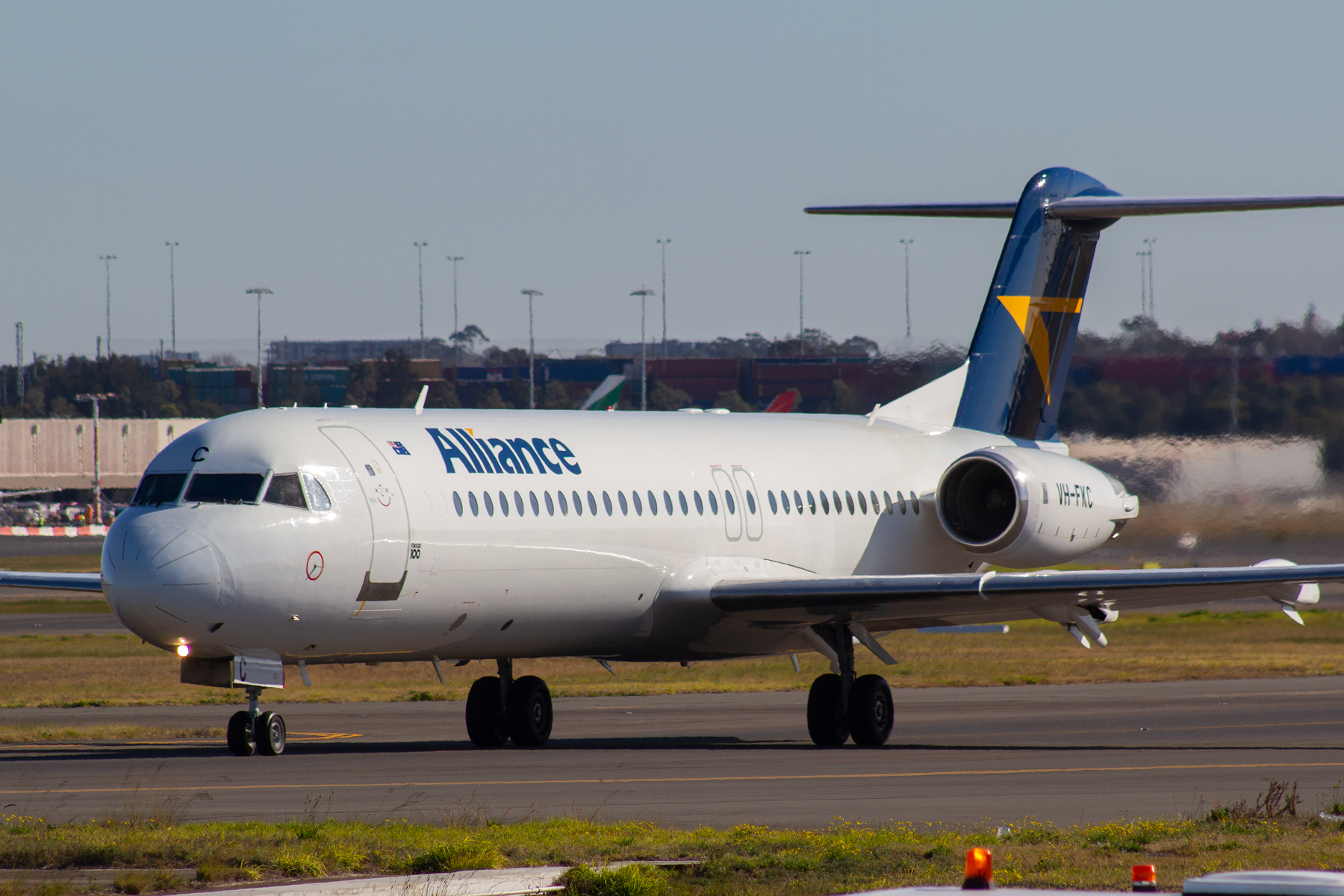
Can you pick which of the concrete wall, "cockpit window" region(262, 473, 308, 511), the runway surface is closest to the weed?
the runway surface

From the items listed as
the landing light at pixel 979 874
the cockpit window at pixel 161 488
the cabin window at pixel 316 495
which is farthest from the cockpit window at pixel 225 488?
the landing light at pixel 979 874

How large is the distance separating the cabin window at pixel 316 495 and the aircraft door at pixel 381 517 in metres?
0.47

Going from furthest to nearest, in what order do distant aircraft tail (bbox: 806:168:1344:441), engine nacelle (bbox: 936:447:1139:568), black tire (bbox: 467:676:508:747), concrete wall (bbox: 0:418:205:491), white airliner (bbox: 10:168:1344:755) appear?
concrete wall (bbox: 0:418:205:491) < distant aircraft tail (bbox: 806:168:1344:441) < engine nacelle (bbox: 936:447:1139:568) < black tire (bbox: 467:676:508:747) < white airliner (bbox: 10:168:1344:755)

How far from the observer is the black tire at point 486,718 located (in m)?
22.1

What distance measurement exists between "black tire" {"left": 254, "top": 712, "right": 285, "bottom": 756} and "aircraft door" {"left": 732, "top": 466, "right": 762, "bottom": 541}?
7.10 meters

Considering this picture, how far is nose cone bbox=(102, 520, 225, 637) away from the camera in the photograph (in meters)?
17.4

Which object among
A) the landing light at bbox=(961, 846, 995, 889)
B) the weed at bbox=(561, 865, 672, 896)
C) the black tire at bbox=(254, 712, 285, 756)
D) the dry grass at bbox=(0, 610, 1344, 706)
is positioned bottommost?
the dry grass at bbox=(0, 610, 1344, 706)

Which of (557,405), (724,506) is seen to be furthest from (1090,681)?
(557,405)

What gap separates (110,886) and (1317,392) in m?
29.1

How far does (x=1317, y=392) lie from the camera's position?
1374 inches

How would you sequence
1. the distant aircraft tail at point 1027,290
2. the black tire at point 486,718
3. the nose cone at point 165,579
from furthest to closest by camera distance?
1. the distant aircraft tail at point 1027,290
2. the black tire at point 486,718
3. the nose cone at point 165,579

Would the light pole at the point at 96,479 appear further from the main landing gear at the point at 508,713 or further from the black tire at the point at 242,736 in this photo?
the black tire at the point at 242,736

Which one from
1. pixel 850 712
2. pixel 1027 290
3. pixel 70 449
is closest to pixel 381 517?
pixel 850 712

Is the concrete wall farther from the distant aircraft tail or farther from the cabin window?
the cabin window
